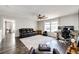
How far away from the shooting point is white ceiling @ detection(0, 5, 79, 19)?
152 centimetres

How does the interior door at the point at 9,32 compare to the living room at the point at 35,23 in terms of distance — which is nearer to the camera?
the living room at the point at 35,23

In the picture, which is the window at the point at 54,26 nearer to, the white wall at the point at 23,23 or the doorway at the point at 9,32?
the white wall at the point at 23,23

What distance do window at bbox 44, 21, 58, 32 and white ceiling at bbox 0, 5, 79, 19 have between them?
0.61ft

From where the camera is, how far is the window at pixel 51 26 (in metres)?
1.73

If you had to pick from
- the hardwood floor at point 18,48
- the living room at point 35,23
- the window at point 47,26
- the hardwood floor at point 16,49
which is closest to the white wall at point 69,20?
the living room at point 35,23

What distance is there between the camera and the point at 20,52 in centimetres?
157

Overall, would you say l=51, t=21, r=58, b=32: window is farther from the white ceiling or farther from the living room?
the white ceiling

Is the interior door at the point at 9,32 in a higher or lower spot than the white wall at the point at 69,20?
lower

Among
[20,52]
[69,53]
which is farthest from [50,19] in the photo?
[20,52]

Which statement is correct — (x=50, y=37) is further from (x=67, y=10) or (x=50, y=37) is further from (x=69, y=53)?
(x=67, y=10)

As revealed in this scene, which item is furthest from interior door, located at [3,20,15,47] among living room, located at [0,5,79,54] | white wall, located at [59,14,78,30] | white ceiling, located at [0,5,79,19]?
white wall, located at [59,14,78,30]

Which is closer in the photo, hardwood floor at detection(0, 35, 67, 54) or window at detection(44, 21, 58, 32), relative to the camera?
hardwood floor at detection(0, 35, 67, 54)

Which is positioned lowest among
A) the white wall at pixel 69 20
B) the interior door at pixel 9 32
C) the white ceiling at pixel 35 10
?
the interior door at pixel 9 32
